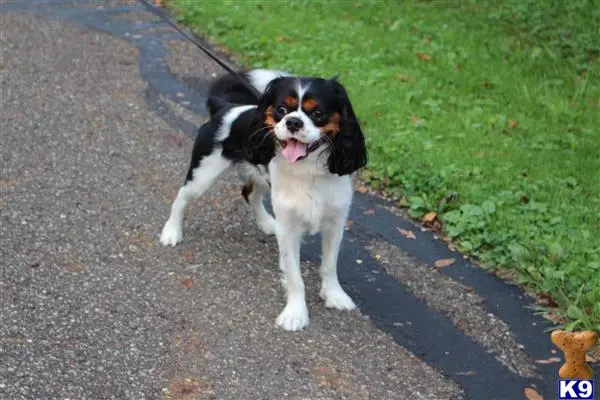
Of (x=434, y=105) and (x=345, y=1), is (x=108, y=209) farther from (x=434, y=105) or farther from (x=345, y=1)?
(x=345, y=1)

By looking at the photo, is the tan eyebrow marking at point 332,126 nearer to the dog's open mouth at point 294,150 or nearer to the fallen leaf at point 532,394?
the dog's open mouth at point 294,150

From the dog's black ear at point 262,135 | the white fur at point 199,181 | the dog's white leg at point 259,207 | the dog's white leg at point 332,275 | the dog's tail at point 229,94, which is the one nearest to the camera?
the dog's black ear at point 262,135

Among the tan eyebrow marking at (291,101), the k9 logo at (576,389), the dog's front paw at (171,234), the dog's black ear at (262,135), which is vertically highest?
the tan eyebrow marking at (291,101)

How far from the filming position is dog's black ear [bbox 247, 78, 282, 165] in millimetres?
4660

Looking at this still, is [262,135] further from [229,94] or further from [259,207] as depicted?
[259,207]

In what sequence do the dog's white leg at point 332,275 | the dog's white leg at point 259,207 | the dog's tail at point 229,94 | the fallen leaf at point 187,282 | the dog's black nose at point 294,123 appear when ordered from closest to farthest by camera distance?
the dog's black nose at point 294,123
the dog's white leg at point 332,275
the fallen leaf at point 187,282
the dog's tail at point 229,94
the dog's white leg at point 259,207

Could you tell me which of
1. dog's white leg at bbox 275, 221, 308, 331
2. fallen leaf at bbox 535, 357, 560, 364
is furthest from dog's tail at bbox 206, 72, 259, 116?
fallen leaf at bbox 535, 357, 560, 364

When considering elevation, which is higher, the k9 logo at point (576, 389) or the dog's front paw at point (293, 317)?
the k9 logo at point (576, 389)

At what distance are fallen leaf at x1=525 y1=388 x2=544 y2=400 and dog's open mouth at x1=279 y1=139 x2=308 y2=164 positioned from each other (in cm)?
147

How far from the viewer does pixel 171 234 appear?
5844 millimetres

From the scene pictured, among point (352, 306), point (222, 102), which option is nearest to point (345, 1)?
point (222, 102)

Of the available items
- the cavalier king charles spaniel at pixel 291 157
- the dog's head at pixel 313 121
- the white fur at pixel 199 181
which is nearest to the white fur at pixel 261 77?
the cavalier king charles spaniel at pixel 291 157

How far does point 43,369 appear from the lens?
4.39 meters

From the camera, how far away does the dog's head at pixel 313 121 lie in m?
4.47
